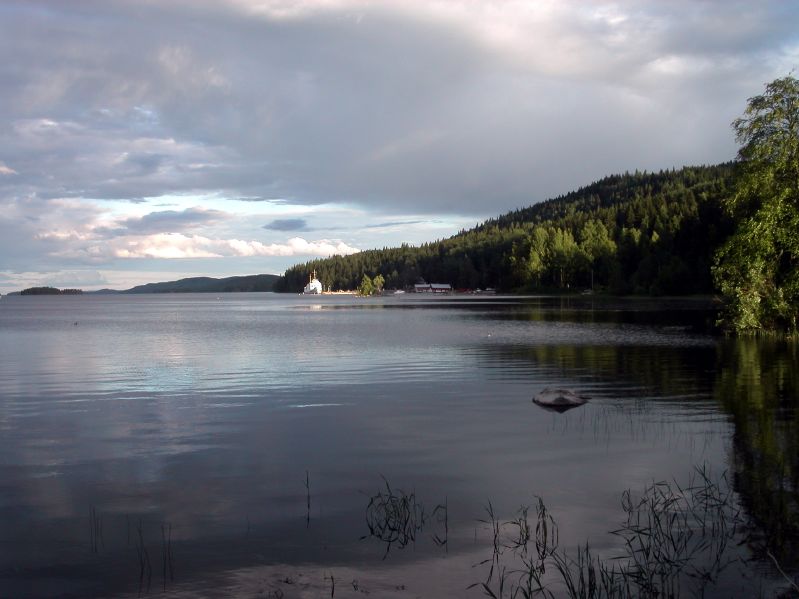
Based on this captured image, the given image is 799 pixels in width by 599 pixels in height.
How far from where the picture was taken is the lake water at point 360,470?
11234 millimetres

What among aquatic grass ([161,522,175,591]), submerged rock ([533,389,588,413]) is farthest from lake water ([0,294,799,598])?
submerged rock ([533,389,588,413])

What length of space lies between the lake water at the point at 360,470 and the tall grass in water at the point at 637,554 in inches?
5.2

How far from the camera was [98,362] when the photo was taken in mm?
42625

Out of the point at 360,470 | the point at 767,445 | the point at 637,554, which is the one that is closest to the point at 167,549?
the point at 360,470

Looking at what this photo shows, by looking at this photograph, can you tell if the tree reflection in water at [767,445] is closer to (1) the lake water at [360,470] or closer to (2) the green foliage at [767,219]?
(1) the lake water at [360,470]

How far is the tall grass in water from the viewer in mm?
10320

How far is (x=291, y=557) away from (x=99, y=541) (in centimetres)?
343

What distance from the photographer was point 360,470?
17.0m

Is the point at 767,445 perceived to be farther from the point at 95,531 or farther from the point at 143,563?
the point at 95,531

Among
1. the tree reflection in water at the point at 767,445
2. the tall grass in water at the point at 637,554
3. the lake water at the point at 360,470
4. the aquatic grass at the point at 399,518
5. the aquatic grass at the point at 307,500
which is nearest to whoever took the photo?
the tall grass in water at the point at 637,554

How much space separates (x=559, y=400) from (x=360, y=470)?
9808 mm

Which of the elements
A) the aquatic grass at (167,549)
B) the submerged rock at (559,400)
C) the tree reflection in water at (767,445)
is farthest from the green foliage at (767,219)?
the aquatic grass at (167,549)

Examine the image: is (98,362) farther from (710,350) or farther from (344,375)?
(710,350)

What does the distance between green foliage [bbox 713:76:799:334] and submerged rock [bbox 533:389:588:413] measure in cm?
2387
